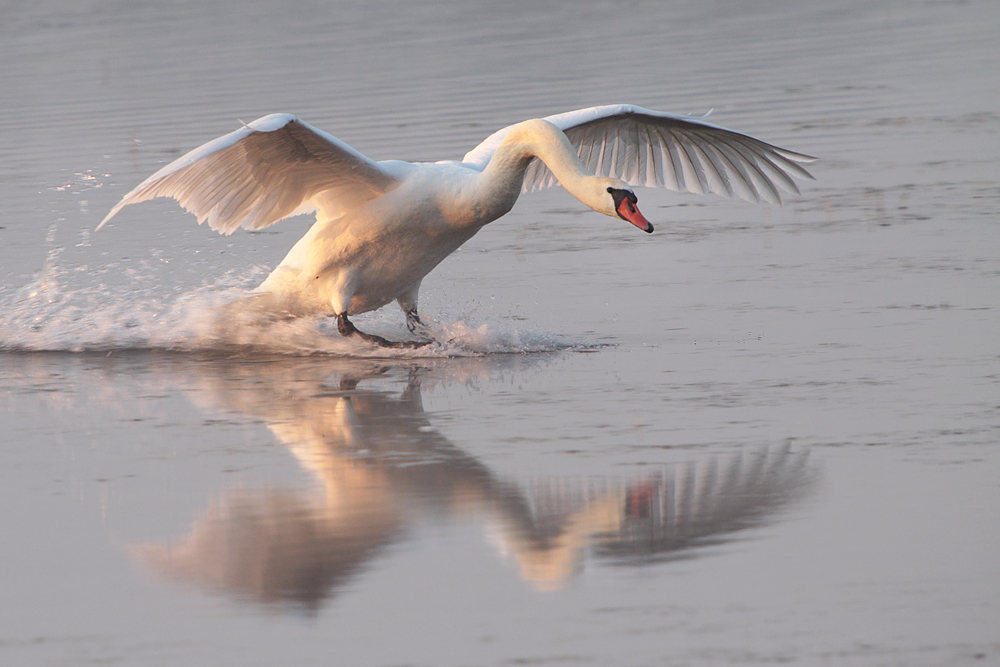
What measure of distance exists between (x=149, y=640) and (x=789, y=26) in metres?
21.1

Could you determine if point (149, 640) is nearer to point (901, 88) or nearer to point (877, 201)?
point (877, 201)

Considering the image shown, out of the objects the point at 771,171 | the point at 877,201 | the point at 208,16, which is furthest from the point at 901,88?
the point at 208,16

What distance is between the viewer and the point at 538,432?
19.4 feet

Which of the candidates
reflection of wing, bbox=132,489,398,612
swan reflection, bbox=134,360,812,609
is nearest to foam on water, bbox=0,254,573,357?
swan reflection, bbox=134,360,812,609

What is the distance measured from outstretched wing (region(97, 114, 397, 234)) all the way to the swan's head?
129 cm

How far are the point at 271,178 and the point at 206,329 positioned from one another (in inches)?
33.8

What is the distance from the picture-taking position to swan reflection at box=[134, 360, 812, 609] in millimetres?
4496

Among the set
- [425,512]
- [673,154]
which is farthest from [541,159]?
[425,512]

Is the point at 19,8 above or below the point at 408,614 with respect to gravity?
above

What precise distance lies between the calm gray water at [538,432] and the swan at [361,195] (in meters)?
0.32

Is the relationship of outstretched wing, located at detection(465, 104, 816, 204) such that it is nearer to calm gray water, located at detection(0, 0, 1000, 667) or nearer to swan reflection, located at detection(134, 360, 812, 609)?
calm gray water, located at detection(0, 0, 1000, 667)

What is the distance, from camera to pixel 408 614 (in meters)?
4.13

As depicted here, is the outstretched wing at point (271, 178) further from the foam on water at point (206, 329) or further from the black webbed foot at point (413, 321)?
the black webbed foot at point (413, 321)

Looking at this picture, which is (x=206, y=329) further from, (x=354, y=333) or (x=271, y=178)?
(x=271, y=178)
